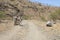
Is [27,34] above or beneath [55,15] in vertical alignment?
above

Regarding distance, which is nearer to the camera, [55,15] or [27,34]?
[27,34]

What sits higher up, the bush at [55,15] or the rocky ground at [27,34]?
the rocky ground at [27,34]

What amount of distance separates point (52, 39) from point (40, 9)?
214 feet

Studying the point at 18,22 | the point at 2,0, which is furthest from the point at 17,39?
the point at 2,0

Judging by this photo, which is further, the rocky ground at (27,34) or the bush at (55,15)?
the bush at (55,15)

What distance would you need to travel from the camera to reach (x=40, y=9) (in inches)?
3482

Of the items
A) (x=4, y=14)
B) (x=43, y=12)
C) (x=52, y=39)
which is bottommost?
(x=43, y=12)

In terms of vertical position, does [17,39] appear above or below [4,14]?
above

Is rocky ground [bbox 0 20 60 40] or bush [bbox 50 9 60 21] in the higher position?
rocky ground [bbox 0 20 60 40]

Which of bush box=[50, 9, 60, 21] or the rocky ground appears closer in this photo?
the rocky ground

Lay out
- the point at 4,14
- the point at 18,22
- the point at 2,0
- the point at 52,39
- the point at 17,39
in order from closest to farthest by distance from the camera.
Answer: the point at 17,39, the point at 52,39, the point at 18,22, the point at 4,14, the point at 2,0

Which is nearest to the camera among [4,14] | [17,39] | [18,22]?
[17,39]

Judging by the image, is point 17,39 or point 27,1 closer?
point 17,39

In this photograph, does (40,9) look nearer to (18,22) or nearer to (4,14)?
(4,14)
